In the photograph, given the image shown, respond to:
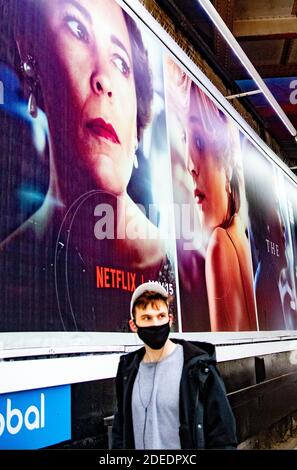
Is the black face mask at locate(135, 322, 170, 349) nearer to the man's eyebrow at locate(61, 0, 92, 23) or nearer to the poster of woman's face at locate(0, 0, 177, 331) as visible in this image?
the poster of woman's face at locate(0, 0, 177, 331)

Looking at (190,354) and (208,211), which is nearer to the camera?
(190,354)

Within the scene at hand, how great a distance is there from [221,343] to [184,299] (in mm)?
416

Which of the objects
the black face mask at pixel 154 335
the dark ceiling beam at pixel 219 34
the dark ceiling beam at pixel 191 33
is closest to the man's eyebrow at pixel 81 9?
the black face mask at pixel 154 335

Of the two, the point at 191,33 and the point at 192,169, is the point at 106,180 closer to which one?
the point at 192,169

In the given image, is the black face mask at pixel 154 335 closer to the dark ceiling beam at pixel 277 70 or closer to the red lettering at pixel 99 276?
the red lettering at pixel 99 276

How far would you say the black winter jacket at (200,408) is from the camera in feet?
4.14

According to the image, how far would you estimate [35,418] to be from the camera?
1.27 meters

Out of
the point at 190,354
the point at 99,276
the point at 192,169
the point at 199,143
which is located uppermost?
the point at 199,143

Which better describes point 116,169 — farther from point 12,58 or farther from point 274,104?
point 274,104

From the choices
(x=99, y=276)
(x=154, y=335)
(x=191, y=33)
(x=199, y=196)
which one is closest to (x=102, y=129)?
(x=99, y=276)

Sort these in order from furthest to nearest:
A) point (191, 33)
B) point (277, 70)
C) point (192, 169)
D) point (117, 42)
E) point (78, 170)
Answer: point (277, 70), point (191, 33), point (192, 169), point (117, 42), point (78, 170)

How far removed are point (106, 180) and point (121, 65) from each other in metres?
0.54

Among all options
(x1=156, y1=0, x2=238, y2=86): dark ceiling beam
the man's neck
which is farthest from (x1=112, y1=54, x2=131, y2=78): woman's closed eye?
(x1=156, y1=0, x2=238, y2=86): dark ceiling beam
